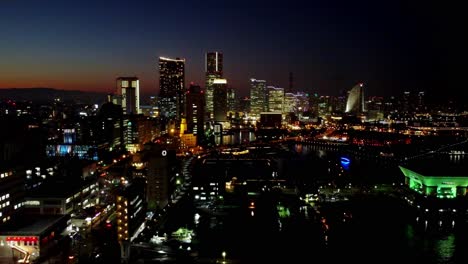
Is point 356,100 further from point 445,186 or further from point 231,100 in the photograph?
point 445,186

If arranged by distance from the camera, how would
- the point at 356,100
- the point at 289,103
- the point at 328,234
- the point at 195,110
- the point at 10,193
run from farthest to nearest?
the point at 289,103 < the point at 356,100 < the point at 195,110 < the point at 328,234 < the point at 10,193

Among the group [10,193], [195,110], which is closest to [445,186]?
[10,193]

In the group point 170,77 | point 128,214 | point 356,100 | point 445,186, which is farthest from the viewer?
point 356,100

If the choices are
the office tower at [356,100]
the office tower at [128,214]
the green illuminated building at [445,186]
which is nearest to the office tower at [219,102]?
the office tower at [356,100]

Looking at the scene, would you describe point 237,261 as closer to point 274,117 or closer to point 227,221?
point 227,221

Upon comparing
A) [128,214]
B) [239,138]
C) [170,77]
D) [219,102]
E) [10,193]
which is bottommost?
[239,138]
